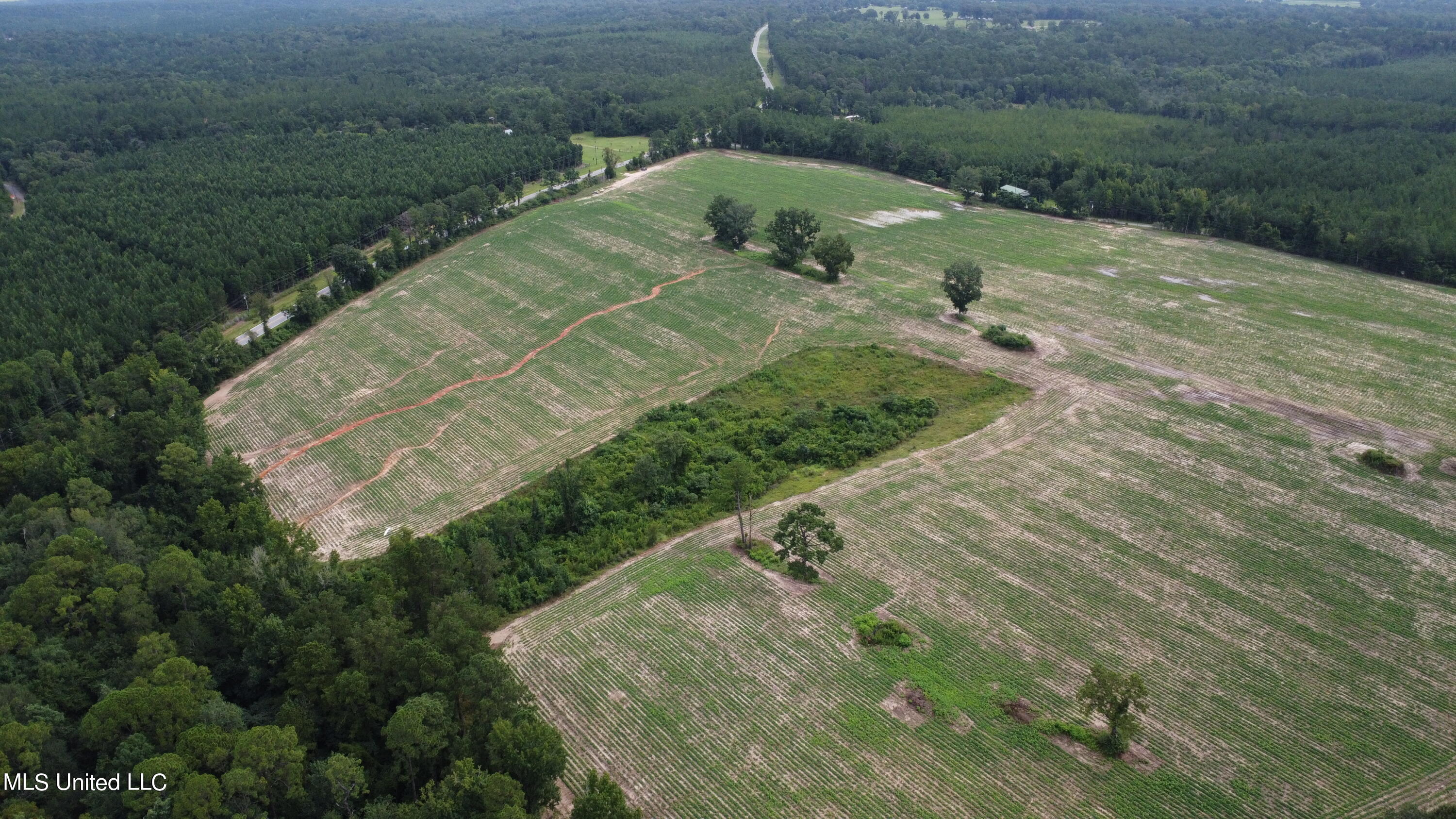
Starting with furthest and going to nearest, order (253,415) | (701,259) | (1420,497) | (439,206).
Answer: (439,206), (701,259), (253,415), (1420,497)

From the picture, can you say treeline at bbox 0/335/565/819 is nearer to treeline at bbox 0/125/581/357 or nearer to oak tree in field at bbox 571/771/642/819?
→ oak tree in field at bbox 571/771/642/819

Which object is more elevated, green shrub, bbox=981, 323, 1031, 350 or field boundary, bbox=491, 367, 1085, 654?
green shrub, bbox=981, 323, 1031, 350

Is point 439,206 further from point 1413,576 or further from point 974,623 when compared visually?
point 1413,576

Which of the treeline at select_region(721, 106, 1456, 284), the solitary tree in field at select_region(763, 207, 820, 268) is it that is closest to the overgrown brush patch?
the solitary tree in field at select_region(763, 207, 820, 268)

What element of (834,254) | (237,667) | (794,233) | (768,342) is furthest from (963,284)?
(237,667)

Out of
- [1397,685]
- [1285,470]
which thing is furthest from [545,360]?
[1397,685]
